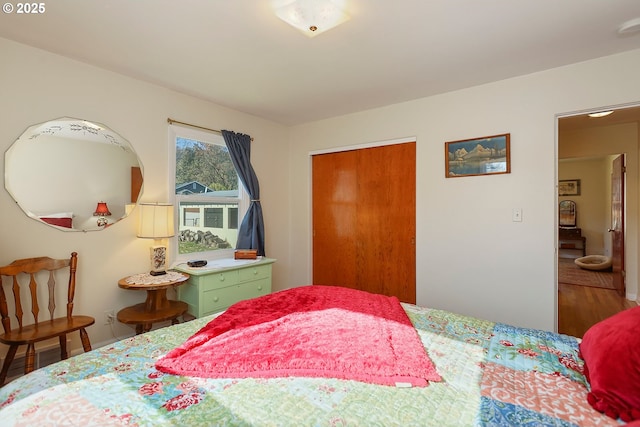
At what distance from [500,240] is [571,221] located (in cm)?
599

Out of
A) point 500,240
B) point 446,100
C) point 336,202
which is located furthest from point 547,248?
point 336,202

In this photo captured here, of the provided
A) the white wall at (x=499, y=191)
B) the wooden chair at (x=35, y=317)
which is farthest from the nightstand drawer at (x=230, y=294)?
the white wall at (x=499, y=191)

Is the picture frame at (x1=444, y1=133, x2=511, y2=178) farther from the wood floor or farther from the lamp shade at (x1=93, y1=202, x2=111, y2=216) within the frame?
the lamp shade at (x1=93, y1=202, x2=111, y2=216)

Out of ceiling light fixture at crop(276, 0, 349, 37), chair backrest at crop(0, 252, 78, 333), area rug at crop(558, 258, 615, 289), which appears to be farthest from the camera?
area rug at crop(558, 258, 615, 289)

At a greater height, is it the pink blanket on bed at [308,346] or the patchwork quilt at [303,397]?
the pink blanket on bed at [308,346]

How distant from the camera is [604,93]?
2.42 metres

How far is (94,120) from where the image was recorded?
8.34 feet

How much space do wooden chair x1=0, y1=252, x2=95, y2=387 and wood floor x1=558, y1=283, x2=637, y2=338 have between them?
413 cm

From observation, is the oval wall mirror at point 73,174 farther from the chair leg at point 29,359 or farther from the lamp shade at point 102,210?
the chair leg at point 29,359

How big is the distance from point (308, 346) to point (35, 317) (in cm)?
207

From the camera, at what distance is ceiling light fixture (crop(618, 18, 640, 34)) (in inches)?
75.6

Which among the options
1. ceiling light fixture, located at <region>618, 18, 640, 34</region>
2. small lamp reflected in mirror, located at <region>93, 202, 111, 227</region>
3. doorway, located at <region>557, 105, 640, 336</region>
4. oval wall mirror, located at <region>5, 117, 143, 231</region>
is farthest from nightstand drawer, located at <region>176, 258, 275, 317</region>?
doorway, located at <region>557, 105, 640, 336</region>

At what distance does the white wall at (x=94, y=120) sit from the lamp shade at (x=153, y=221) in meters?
0.18

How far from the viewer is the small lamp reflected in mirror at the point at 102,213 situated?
2572mm
